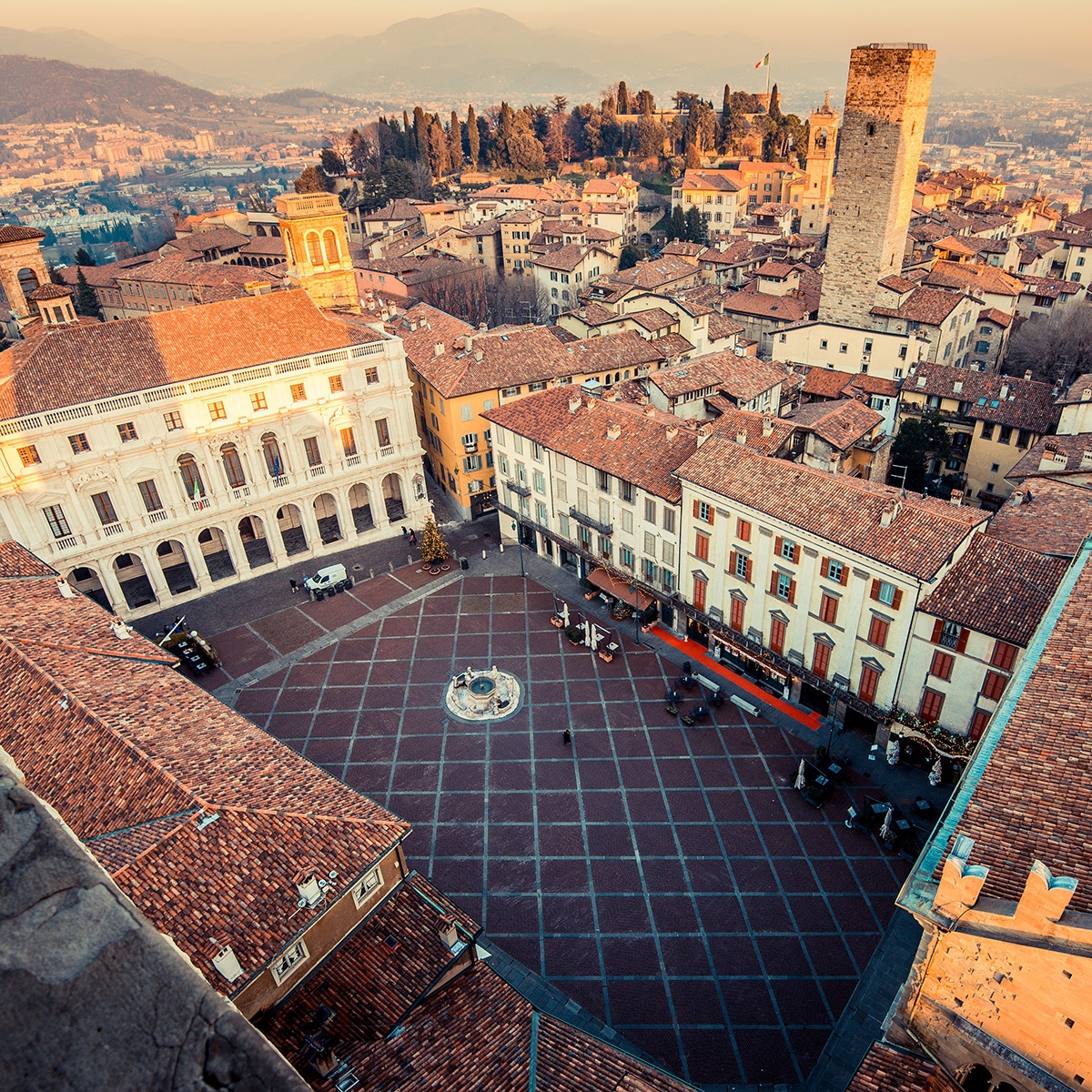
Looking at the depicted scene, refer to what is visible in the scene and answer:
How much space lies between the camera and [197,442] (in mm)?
46312

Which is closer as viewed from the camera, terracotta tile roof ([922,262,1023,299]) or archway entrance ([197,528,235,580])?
archway entrance ([197,528,235,580])

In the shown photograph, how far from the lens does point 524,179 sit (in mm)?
155125

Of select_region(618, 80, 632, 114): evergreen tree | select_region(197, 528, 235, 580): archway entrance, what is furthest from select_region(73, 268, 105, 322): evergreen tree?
select_region(618, 80, 632, 114): evergreen tree

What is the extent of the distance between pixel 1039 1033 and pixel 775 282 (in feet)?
268

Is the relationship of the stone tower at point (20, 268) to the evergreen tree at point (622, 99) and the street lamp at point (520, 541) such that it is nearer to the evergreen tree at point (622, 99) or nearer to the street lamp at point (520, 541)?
the street lamp at point (520, 541)

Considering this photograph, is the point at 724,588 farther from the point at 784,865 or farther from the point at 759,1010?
the point at 759,1010

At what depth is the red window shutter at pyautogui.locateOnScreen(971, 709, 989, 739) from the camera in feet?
101

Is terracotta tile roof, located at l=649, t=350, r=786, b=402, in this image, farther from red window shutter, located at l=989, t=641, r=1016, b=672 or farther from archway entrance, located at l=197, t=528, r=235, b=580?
archway entrance, located at l=197, t=528, r=235, b=580

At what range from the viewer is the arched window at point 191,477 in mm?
47094

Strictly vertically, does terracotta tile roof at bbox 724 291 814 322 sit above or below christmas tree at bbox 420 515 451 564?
above

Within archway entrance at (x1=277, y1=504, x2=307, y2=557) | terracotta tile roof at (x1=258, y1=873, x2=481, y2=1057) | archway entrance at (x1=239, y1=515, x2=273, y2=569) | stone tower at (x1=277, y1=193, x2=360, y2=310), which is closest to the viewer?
terracotta tile roof at (x1=258, y1=873, x2=481, y2=1057)

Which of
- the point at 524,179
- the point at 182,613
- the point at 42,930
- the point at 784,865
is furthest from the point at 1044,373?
the point at 524,179

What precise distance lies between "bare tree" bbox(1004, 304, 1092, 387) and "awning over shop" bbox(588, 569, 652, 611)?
4509 centimetres

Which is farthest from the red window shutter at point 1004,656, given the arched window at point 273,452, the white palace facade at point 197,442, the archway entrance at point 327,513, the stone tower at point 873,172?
the stone tower at point 873,172
